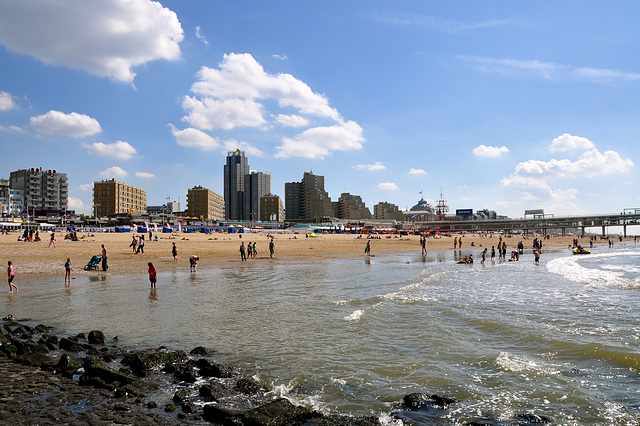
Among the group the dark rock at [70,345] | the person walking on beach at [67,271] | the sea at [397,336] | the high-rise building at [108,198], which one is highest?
the high-rise building at [108,198]

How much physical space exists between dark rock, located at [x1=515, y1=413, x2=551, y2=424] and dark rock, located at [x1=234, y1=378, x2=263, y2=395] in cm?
493

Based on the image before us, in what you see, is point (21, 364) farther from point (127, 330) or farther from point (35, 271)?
point (35, 271)

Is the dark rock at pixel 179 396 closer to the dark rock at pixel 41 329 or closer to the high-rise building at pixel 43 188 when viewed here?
the dark rock at pixel 41 329

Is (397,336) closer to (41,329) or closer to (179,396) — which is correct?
(179,396)

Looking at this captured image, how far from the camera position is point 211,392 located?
736 cm

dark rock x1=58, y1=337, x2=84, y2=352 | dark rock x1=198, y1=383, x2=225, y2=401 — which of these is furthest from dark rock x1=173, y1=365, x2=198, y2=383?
dark rock x1=58, y1=337, x2=84, y2=352

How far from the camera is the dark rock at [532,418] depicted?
6.65 meters

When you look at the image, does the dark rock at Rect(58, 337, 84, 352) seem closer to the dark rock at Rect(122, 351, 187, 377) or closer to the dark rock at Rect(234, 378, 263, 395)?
the dark rock at Rect(122, 351, 187, 377)

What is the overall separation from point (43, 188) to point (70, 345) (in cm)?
18220

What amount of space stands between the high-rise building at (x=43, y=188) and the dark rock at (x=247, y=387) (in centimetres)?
17368

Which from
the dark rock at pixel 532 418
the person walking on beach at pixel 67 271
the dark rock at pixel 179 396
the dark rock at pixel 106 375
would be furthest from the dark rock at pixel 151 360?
the person walking on beach at pixel 67 271

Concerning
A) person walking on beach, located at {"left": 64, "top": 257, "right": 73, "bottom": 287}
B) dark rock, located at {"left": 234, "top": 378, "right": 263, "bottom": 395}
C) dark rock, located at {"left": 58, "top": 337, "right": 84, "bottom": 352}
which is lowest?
dark rock, located at {"left": 234, "top": 378, "right": 263, "bottom": 395}

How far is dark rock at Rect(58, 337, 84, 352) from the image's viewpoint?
995 centimetres

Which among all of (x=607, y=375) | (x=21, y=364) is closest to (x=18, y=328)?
(x=21, y=364)
